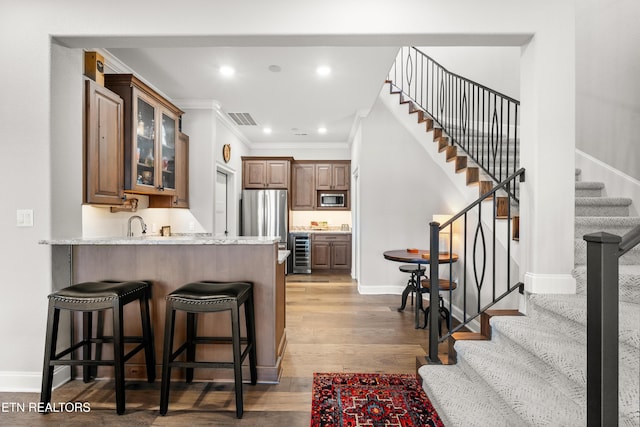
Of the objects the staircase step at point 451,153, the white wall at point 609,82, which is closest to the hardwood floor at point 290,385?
the staircase step at point 451,153

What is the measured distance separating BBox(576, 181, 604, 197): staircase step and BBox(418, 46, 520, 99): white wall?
2.14m

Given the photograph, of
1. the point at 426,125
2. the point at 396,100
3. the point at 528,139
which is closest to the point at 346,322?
the point at 528,139

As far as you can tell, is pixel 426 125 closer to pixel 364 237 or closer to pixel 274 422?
pixel 364 237

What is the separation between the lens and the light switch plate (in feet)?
Result: 7.58

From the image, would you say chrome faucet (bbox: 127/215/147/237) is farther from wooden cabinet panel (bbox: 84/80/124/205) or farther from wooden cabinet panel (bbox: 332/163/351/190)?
wooden cabinet panel (bbox: 332/163/351/190)

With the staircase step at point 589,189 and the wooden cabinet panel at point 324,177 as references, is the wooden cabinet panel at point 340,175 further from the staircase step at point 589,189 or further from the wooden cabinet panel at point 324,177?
the staircase step at point 589,189

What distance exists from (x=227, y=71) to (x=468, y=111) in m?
2.88

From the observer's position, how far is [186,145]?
459 centimetres

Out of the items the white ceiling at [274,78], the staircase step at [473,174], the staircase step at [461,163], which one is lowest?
the staircase step at [473,174]

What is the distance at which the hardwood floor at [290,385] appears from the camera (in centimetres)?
201

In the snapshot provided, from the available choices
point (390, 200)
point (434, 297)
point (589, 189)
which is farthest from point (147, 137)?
point (589, 189)

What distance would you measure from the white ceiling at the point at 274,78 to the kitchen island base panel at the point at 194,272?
1.86 meters

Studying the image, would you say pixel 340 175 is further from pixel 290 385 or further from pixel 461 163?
pixel 290 385

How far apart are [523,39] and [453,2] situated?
0.56m
